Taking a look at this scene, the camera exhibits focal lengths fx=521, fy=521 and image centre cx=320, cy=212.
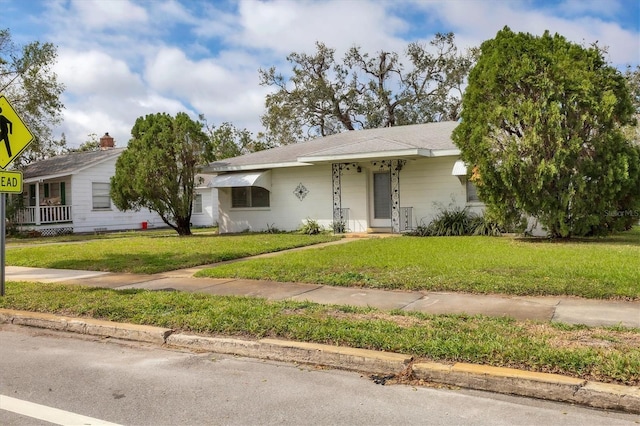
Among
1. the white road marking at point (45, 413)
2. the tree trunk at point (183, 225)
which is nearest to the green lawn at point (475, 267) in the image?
the white road marking at point (45, 413)

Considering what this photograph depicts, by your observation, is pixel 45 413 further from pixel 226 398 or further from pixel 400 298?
pixel 400 298

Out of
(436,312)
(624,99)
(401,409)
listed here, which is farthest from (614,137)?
(401,409)

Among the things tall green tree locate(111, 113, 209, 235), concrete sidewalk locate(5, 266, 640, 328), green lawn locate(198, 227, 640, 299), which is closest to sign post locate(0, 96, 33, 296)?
concrete sidewalk locate(5, 266, 640, 328)

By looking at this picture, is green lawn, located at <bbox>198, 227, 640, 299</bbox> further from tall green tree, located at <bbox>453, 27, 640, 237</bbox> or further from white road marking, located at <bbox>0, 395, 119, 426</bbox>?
white road marking, located at <bbox>0, 395, 119, 426</bbox>

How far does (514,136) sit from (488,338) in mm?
9258

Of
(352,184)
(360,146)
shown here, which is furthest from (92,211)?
(360,146)

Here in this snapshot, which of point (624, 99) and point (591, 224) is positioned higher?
point (624, 99)

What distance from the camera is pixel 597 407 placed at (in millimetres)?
3922

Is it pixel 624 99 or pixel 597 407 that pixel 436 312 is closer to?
pixel 597 407

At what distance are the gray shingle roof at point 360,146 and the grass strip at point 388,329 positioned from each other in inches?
424

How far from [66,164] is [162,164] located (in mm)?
13359

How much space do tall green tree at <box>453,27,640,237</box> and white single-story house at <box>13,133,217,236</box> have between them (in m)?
18.5

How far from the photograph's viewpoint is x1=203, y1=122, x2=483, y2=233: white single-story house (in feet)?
57.1

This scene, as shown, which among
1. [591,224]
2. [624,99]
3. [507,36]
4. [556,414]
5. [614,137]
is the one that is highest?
[507,36]
